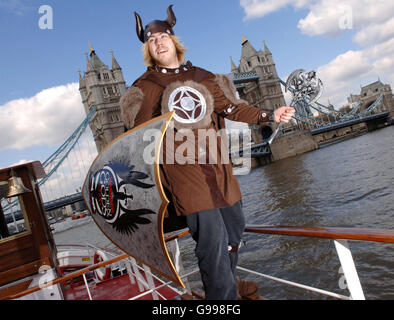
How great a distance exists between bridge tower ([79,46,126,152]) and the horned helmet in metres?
46.3

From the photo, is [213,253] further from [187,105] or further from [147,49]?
[147,49]

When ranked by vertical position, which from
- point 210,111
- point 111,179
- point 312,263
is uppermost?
point 210,111

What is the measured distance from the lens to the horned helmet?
1.74 meters

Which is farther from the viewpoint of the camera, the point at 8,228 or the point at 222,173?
the point at 8,228

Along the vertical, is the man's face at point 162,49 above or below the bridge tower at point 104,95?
below

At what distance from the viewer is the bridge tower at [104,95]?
157ft

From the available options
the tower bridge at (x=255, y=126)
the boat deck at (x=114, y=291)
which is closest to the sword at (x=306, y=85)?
the boat deck at (x=114, y=291)

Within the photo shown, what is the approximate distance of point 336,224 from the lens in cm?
754

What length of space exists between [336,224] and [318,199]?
3453mm

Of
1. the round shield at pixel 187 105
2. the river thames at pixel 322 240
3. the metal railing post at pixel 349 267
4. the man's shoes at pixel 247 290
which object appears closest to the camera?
the metal railing post at pixel 349 267

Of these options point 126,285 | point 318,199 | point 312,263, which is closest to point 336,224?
point 312,263

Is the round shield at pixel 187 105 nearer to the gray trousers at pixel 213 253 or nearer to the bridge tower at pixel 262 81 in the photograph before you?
the gray trousers at pixel 213 253
